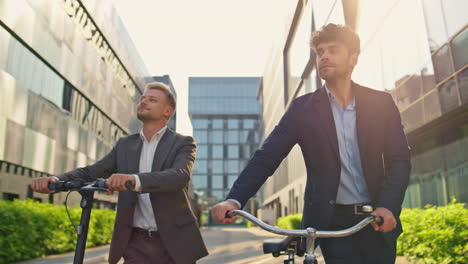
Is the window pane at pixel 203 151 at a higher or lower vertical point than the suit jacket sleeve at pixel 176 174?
higher

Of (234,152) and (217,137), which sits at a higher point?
(217,137)

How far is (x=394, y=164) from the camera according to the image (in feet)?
7.82

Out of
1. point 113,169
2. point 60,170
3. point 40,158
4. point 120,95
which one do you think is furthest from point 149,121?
point 120,95

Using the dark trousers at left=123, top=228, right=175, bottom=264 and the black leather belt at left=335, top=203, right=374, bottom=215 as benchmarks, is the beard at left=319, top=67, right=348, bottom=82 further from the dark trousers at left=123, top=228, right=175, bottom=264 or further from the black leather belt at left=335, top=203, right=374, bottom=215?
the dark trousers at left=123, top=228, right=175, bottom=264

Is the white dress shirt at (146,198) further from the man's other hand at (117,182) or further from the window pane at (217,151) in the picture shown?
the window pane at (217,151)

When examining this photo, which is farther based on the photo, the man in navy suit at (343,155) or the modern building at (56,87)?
the modern building at (56,87)

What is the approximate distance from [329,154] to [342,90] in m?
0.43

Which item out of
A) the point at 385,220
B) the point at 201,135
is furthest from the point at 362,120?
the point at 201,135

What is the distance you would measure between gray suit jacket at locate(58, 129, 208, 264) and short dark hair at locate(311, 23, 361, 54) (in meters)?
1.25

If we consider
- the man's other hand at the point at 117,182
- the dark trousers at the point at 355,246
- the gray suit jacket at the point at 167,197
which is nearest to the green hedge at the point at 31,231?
the gray suit jacket at the point at 167,197

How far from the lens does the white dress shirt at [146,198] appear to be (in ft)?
10.4

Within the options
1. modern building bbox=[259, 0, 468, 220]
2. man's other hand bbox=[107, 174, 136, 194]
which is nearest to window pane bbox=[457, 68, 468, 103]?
modern building bbox=[259, 0, 468, 220]

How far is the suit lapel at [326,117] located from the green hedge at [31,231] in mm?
8296

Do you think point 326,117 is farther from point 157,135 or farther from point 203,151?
point 203,151
